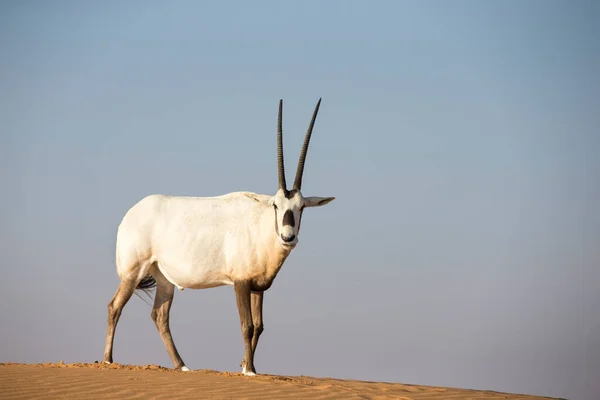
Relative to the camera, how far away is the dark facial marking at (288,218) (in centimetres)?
1543

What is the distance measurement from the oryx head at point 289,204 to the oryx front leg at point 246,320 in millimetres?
1186

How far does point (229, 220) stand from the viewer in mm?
16938

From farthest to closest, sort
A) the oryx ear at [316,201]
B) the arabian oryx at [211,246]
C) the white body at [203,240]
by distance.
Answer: the white body at [203,240]
the oryx ear at [316,201]
the arabian oryx at [211,246]

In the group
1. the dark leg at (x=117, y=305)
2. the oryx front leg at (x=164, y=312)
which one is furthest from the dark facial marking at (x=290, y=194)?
the dark leg at (x=117, y=305)

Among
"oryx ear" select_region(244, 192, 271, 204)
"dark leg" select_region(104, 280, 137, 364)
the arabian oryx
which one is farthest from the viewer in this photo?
"dark leg" select_region(104, 280, 137, 364)

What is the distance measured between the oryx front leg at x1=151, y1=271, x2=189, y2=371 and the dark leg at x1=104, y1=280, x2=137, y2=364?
50 cm

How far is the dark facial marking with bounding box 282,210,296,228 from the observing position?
50.6ft

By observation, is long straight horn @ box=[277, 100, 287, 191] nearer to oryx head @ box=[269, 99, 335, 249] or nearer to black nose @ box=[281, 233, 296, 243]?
oryx head @ box=[269, 99, 335, 249]

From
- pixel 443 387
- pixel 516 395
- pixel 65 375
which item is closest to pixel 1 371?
pixel 65 375

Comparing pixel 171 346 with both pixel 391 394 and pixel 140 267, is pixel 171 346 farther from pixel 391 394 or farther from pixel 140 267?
pixel 391 394

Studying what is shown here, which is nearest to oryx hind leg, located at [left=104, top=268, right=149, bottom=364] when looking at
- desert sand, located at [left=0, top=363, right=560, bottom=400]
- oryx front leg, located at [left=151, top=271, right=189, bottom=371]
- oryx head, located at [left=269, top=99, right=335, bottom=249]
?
oryx front leg, located at [left=151, top=271, right=189, bottom=371]

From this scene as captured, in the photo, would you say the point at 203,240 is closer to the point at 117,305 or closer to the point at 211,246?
the point at 211,246

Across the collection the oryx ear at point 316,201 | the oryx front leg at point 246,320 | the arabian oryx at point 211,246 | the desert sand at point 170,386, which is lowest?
the desert sand at point 170,386

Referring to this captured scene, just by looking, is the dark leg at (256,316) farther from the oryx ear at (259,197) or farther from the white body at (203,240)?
the oryx ear at (259,197)
